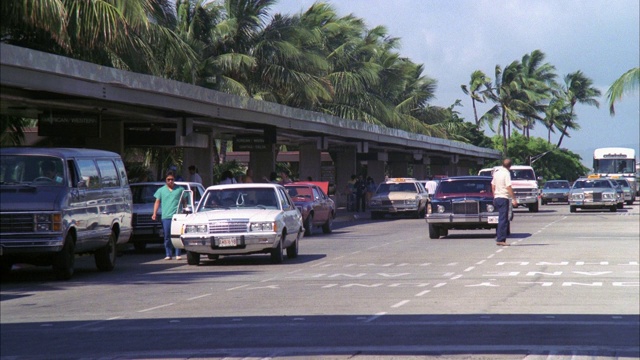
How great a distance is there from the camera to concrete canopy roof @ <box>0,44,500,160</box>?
72.2 ft

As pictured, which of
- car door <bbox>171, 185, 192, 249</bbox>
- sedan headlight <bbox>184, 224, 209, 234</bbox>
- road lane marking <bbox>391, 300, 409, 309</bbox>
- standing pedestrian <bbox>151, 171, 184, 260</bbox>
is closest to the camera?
road lane marking <bbox>391, 300, 409, 309</bbox>

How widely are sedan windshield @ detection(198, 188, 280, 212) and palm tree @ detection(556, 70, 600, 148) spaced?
104215 millimetres

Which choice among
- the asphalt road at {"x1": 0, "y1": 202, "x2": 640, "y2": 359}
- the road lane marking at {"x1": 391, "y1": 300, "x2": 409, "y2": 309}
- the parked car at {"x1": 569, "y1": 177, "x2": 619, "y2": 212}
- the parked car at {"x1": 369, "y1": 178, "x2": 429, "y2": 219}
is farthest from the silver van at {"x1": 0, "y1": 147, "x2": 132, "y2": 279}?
the parked car at {"x1": 569, "y1": 177, "x2": 619, "y2": 212}

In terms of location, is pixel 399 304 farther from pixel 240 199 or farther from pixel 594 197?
pixel 594 197

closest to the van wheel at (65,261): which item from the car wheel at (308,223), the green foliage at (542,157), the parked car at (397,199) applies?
the car wheel at (308,223)

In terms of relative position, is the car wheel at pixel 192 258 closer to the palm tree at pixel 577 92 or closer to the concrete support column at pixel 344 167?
the concrete support column at pixel 344 167

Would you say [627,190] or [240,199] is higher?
[627,190]

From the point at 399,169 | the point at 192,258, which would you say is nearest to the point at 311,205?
the point at 192,258

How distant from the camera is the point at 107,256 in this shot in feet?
68.2

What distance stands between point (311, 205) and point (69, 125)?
8.01 meters

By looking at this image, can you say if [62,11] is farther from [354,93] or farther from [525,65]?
[525,65]

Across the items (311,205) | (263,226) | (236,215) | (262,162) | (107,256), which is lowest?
(107,256)

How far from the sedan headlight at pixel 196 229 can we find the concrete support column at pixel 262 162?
22.4 metres

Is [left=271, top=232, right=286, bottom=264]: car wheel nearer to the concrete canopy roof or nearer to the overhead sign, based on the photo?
the concrete canopy roof
